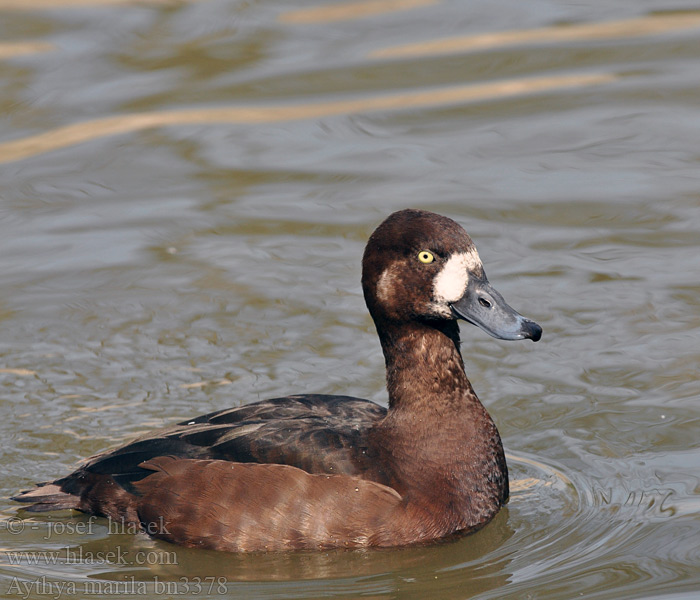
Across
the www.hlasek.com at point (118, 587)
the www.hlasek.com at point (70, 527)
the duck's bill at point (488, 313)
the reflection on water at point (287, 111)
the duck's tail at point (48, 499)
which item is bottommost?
the www.hlasek.com at point (118, 587)

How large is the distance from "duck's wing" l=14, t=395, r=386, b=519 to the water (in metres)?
0.20

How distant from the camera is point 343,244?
1018cm

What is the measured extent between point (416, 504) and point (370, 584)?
496 mm

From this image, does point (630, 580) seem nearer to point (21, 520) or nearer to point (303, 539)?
point (303, 539)

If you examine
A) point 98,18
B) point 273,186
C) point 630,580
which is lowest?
point 630,580

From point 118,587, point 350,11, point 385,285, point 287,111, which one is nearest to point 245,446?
point 118,587

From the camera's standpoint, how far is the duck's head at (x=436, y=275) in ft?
20.7

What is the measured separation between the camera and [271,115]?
12.9 m

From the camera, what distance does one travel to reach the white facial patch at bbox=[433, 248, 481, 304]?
631 cm

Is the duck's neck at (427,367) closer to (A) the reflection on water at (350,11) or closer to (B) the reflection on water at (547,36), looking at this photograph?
(B) the reflection on water at (547,36)

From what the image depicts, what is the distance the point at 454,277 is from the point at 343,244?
392 centimetres

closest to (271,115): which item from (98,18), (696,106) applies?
(98,18)

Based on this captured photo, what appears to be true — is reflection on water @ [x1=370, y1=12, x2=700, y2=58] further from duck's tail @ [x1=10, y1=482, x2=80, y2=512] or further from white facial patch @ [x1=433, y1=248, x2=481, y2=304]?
duck's tail @ [x1=10, y1=482, x2=80, y2=512]

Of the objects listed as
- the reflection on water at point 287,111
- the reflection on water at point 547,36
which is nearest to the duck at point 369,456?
the reflection on water at point 287,111
